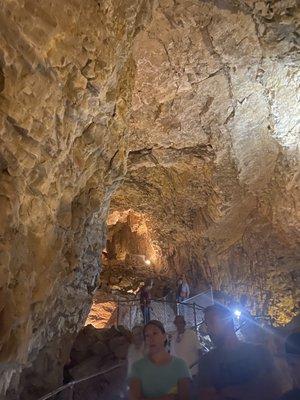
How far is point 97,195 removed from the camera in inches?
222

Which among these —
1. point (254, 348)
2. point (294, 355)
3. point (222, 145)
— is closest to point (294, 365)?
point (294, 355)

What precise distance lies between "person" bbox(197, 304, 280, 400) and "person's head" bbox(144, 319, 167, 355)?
29cm

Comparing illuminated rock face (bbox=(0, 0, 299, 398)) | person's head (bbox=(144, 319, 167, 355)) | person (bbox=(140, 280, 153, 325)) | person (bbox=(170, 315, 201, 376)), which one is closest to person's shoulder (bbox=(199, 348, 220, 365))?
person's head (bbox=(144, 319, 167, 355))

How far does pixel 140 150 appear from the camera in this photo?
9.42 m

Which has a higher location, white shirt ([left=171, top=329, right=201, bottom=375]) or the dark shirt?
white shirt ([left=171, top=329, right=201, bottom=375])

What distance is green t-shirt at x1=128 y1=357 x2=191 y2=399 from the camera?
7.48 feet

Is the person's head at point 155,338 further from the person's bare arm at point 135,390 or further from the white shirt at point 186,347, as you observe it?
the white shirt at point 186,347

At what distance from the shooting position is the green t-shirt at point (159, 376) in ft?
7.48

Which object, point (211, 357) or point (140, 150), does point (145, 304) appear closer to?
point (140, 150)

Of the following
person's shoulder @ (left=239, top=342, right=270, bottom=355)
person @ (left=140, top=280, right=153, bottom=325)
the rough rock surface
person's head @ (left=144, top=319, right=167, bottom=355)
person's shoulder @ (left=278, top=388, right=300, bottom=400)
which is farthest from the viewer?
person @ (left=140, top=280, right=153, bottom=325)

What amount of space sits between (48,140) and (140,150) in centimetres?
562

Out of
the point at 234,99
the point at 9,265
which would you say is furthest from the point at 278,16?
the point at 9,265

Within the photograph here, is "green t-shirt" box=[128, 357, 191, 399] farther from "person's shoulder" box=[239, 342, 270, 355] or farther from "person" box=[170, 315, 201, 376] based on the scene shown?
"person" box=[170, 315, 201, 376]

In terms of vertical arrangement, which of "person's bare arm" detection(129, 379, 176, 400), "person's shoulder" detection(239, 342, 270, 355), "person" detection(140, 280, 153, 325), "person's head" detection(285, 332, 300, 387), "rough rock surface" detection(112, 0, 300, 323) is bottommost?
"person's bare arm" detection(129, 379, 176, 400)
